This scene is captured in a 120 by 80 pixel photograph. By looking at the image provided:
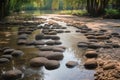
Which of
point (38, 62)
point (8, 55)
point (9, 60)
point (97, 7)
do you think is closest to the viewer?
point (38, 62)

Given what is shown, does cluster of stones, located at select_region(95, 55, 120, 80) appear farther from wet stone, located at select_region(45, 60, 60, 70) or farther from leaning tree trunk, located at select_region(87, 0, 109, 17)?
leaning tree trunk, located at select_region(87, 0, 109, 17)

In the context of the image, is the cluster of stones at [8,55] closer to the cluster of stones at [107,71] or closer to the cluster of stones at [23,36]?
the cluster of stones at [23,36]

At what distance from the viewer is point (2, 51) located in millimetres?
6621

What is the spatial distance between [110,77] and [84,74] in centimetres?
55

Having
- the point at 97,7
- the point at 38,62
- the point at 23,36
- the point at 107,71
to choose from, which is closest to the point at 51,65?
the point at 38,62

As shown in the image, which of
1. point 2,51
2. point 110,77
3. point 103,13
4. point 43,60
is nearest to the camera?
point 110,77

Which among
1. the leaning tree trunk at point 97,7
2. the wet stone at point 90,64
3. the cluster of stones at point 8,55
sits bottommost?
the leaning tree trunk at point 97,7

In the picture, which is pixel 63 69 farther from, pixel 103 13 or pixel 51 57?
pixel 103 13

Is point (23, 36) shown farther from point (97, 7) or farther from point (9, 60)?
point (97, 7)

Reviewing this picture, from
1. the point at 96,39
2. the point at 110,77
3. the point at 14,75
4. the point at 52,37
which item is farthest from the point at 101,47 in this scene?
the point at 14,75

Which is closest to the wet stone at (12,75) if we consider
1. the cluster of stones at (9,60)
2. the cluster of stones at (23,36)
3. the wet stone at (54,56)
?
the cluster of stones at (9,60)

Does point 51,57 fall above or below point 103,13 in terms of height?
above

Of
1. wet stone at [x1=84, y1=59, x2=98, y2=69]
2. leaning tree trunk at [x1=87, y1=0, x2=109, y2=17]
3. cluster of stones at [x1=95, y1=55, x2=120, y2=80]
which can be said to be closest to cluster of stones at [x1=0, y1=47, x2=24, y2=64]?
wet stone at [x1=84, y1=59, x2=98, y2=69]

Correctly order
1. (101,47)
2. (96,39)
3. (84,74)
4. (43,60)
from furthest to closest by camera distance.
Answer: (96,39)
(101,47)
(43,60)
(84,74)
